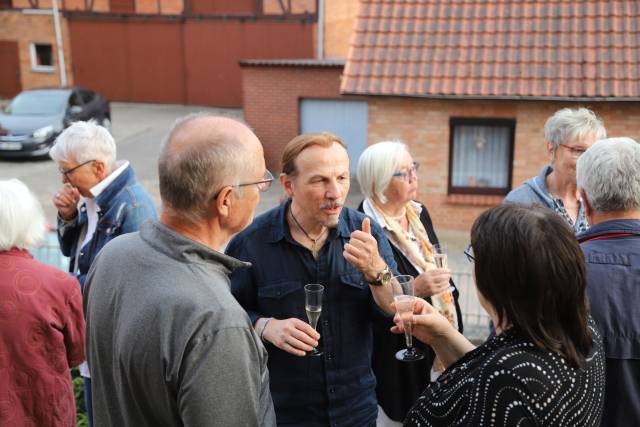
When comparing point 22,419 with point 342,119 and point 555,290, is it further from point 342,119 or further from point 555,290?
point 342,119

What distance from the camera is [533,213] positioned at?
2.06 m

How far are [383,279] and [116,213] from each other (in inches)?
70.4

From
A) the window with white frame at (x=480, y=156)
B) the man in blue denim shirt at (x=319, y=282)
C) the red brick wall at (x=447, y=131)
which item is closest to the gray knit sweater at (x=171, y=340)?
the man in blue denim shirt at (x=319, y=282)

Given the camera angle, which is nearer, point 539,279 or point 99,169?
point 539,279

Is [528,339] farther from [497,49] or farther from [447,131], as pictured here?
[497,49]

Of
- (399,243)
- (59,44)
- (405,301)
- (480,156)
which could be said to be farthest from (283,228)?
(59,44)

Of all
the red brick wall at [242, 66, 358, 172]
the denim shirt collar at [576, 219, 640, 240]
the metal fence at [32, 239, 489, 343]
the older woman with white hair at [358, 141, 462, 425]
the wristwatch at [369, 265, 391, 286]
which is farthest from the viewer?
the red brick wall at [242, 66, 358, 172]

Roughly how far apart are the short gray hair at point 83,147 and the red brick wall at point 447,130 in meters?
7.40

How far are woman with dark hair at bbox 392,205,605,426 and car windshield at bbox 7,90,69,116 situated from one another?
17.0 metres

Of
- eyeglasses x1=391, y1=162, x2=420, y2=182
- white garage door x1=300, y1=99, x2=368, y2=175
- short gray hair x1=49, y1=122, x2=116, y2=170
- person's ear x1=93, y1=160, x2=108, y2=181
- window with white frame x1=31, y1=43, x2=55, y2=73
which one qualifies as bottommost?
white garage door x1=300, y1=99, x2=368, y2=175

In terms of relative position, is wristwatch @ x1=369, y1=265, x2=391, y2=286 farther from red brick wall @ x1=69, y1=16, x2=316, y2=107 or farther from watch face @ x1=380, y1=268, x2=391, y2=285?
red brick wall @ x1=69, y1=16, x2=316, y2=107

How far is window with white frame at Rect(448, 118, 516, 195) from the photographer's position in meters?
11.1

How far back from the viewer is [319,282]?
10.0 ft

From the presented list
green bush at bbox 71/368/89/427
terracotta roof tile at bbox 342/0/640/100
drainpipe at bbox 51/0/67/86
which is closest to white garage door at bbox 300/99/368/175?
terracotta roof tile at bbox 342/0/640/100
